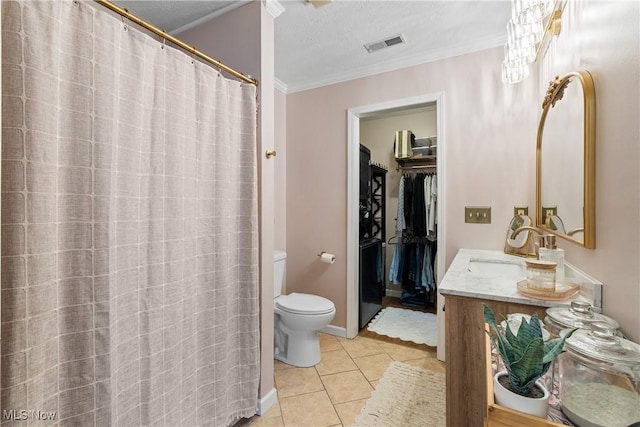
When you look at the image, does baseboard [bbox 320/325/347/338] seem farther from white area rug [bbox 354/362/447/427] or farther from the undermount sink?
the undermount sink

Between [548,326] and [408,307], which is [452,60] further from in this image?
[408,307]

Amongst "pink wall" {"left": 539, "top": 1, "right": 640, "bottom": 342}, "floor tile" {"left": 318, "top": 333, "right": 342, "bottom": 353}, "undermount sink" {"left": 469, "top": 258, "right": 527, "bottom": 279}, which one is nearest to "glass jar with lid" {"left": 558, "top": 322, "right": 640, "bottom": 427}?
"pink wall" {"left": 539, "top": 1, "right": 640, "bottom": 342}

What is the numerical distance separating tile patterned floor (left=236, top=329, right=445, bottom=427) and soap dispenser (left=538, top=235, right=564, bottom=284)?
1257mm

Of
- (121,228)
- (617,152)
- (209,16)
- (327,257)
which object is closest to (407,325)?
(327,257)

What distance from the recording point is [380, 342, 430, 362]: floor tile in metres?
2.23

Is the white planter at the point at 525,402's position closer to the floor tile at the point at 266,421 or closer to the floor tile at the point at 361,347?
the floor tile at the point at 266,421

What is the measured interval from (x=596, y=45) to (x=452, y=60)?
137cm

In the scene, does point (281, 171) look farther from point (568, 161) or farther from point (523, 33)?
point (568, 161)

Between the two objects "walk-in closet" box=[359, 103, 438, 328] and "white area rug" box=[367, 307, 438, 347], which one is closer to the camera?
"white area rug" box=[367, 307, 438, 347]

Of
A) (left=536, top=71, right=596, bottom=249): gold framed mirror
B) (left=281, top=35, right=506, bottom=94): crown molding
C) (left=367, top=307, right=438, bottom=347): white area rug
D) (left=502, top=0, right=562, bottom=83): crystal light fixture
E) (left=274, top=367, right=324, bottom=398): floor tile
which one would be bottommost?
(left=274, top=367, right=324, bottom=398): floor tile

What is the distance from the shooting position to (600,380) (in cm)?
54

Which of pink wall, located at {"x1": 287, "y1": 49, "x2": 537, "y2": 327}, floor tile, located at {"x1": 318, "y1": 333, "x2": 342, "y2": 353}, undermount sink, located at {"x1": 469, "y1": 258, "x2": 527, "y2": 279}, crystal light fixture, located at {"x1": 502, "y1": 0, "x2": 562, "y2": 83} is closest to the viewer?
crystal light fixture, located at {"x1": 502, "y1": 0, "x2": 562, "y2": 83}

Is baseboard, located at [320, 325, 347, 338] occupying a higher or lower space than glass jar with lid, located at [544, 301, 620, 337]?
lower

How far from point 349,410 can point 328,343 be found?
2.70 ft
